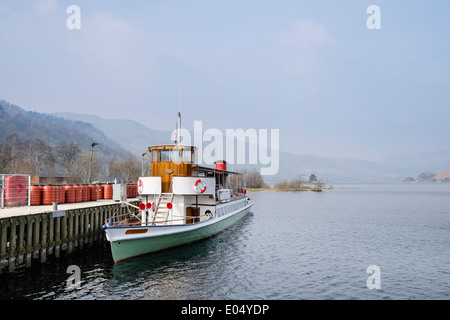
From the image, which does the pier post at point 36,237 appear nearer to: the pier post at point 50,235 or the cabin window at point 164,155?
the pier post at point 50,235

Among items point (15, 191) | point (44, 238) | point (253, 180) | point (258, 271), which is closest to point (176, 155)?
point (44, 238)

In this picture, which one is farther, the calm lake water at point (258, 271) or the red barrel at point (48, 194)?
the red barrel at point (48, 194)

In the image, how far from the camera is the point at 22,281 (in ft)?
60.1

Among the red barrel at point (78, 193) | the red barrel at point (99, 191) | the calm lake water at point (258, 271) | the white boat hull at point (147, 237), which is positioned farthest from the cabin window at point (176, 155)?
the red barrel at point (99, 191)

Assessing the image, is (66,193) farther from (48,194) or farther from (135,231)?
(135,231)

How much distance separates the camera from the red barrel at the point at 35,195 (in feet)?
98.1

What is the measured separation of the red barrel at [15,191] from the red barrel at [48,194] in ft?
7.66

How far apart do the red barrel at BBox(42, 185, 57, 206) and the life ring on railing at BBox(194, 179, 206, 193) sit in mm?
14097

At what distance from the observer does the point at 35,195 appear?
Answer: 30.1 meters

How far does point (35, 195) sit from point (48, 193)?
1.18 meters

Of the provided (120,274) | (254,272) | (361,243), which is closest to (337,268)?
(254,272)
